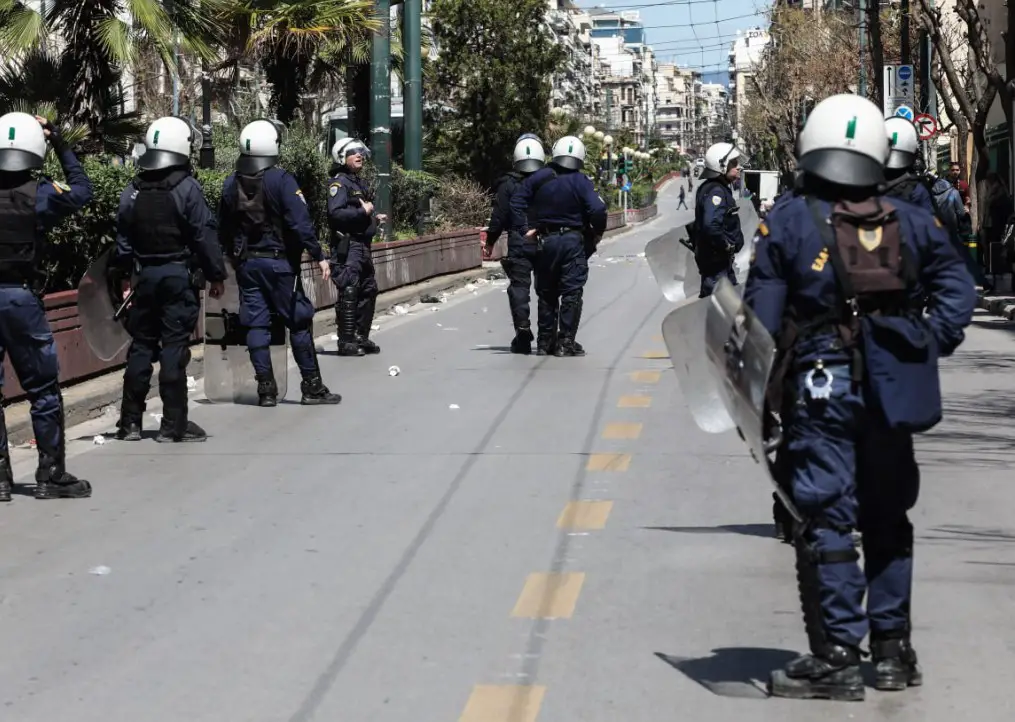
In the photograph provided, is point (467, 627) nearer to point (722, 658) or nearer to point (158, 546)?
point (722, 658)

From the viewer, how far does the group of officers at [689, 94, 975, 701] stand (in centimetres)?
519

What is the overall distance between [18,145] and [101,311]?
2716 mm

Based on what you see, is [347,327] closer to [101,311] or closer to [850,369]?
[101,311]

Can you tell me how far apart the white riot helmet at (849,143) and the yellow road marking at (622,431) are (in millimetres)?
5942

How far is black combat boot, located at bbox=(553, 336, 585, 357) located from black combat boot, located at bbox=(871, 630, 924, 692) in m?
11.0

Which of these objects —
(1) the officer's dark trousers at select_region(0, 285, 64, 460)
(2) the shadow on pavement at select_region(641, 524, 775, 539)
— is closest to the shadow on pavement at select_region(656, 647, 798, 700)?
(2) the shadow on pavement at select_region(641, 524, 775, 539)

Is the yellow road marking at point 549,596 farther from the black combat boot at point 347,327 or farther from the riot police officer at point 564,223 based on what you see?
the black combat boot at point 347,327

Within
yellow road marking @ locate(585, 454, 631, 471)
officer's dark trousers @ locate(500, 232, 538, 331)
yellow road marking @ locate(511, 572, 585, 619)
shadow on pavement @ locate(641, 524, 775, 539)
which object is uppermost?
officer's dark trousers @ locate(500, 232, 538, 331)

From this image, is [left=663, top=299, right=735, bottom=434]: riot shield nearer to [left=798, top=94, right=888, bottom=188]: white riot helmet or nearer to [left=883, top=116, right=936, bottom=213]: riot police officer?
[left=798, top=94, right=888, bottom=188]: white riot helmet

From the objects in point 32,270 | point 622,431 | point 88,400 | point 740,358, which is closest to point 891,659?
point 740,358

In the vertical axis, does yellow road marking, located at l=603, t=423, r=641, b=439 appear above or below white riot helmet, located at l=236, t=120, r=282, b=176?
below

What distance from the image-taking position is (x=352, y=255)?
16594 mm

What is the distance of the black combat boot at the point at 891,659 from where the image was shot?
5320mm

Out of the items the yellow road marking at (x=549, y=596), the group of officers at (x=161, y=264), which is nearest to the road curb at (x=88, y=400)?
the group of officers at (x=161, y=264)
